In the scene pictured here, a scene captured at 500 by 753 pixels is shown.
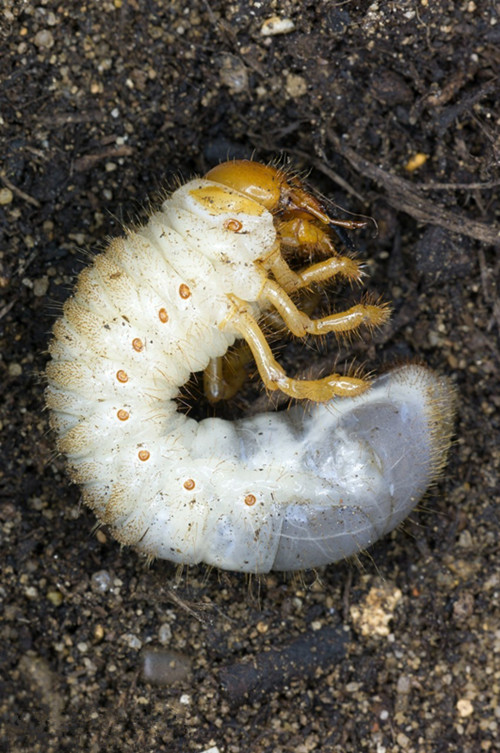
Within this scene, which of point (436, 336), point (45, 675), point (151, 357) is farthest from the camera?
point (436, 336)

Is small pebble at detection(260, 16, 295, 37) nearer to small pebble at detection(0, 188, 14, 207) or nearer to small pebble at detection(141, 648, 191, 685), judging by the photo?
small pebble at detection(0, 188, 14, 207)

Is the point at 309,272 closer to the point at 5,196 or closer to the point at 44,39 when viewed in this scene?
the point at 5,196

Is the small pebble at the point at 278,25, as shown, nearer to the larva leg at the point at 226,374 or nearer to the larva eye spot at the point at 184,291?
the larva eye spot at the point at 184,291

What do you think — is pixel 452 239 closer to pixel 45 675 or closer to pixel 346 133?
pixel 346 133

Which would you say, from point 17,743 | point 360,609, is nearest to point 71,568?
point 17,743

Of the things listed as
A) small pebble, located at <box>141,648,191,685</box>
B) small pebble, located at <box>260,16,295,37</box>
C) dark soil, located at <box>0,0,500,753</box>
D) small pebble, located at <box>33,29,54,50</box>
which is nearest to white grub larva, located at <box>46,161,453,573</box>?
dark soil, located at <box>0,0,500,753</box>

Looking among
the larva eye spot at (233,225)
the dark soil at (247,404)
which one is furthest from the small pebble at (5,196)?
the larva eye spot at (233,225)

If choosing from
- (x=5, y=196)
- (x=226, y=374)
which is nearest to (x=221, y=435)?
(x=226, y=374)
